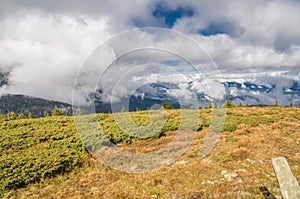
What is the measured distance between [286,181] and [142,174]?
8.24m

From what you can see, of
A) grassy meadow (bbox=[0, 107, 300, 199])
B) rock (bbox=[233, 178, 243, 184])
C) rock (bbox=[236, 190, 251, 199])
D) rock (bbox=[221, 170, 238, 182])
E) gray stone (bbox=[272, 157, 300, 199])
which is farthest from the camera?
rock (bbox=[221, 170, 238, 182])

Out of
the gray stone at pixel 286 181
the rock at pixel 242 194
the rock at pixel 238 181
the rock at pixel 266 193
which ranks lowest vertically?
the rock at pixel 242 194

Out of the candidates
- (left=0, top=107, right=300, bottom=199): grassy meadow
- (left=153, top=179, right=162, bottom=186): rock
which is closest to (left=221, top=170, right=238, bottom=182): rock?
(left=0, top=107, right=300, bottom=199): grassy meadow

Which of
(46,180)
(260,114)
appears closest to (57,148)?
(46,180)

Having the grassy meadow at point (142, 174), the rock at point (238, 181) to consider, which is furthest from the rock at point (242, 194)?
the rock at point (238, 181)

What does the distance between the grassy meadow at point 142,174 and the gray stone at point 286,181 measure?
9.52 ft

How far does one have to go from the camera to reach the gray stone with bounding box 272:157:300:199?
767cm

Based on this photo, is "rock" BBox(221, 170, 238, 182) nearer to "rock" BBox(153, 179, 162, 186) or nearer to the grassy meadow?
the grassy meadow

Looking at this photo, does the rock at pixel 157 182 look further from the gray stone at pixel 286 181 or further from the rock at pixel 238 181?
the gray stone at pixel 286 181

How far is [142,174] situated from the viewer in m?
14.2

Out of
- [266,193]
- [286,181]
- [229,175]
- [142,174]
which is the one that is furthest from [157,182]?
[286,181]

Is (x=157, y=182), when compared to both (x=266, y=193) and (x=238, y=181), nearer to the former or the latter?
(x=238, y=181)

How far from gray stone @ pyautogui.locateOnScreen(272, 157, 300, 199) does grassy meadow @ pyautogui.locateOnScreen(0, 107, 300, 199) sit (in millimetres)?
2903

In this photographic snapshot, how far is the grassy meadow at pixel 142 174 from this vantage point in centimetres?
1179
